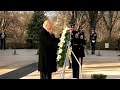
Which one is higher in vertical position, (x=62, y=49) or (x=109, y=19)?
(x=109, y=19)

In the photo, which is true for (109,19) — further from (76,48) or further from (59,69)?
(76,48)

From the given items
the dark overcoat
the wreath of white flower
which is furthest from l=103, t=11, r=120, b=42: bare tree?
the dark overcoat

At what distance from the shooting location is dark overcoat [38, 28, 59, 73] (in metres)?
8.70

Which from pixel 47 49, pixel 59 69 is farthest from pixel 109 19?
pixel 47 49

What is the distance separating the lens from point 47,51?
8773 millimetres

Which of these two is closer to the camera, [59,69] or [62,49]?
[62,49]

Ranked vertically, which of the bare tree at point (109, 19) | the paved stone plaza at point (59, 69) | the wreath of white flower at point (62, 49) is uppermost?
the bare tree at point (109, 19)

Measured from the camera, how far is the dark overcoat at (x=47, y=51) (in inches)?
343

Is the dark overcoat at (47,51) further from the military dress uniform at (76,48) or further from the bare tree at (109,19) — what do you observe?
the bare tree at (109,19)

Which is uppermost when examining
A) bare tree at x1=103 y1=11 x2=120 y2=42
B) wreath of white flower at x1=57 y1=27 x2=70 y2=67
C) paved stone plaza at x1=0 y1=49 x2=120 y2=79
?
bare tree at x1=103 y1=11 x2=120 y2=42

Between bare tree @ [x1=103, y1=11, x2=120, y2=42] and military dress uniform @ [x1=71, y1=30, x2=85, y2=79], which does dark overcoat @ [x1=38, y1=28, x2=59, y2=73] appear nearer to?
military dress uniform @ [x1=71, y1=30, x2=85, y2=79]

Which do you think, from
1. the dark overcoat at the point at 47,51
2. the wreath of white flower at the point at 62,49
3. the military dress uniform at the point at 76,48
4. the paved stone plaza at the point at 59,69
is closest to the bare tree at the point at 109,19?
the paved stone plaza at the point at 59,69

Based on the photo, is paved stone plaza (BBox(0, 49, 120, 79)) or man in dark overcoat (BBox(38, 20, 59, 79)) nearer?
man in dark overcoat (BBox(38, 20, 59, 79))
